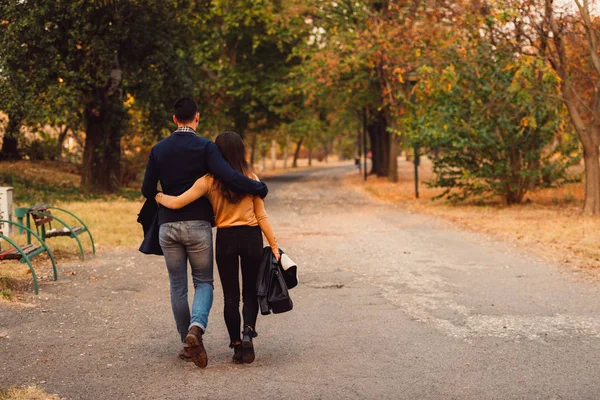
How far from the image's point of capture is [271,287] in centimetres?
630

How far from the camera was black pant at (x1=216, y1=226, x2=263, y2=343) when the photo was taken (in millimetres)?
6184

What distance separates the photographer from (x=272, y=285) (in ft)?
20.7

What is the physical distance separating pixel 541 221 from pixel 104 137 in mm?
14008

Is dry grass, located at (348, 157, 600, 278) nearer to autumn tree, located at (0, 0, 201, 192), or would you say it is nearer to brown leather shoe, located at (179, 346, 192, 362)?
brown leather shoe, located at (179, 346, 192, 362)

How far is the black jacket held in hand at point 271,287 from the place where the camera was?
6.24 meters

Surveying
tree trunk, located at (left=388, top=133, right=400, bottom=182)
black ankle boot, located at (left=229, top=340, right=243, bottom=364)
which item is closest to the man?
black ankle boot, located at (left=229, top=340, right=243, bottom=364)

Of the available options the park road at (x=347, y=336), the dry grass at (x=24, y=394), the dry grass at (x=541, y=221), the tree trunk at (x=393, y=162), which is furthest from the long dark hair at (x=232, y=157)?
the tree trunk at (x=393, y=162)

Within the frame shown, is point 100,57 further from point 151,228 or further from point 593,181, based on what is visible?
point 151,228

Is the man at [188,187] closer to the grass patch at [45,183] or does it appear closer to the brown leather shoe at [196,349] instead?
the brown leather shoe at [196,349]

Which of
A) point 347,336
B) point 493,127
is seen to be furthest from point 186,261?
point 493,127

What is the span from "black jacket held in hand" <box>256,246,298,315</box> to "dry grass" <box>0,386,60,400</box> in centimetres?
162

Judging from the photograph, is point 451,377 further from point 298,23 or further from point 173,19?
point 298,23

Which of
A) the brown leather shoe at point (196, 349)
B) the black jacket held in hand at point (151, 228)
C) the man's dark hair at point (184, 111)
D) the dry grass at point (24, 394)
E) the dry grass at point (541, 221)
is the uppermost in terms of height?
the man's dark hair at point (184, 111)

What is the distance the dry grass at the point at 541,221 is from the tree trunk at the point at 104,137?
29.1 ft
